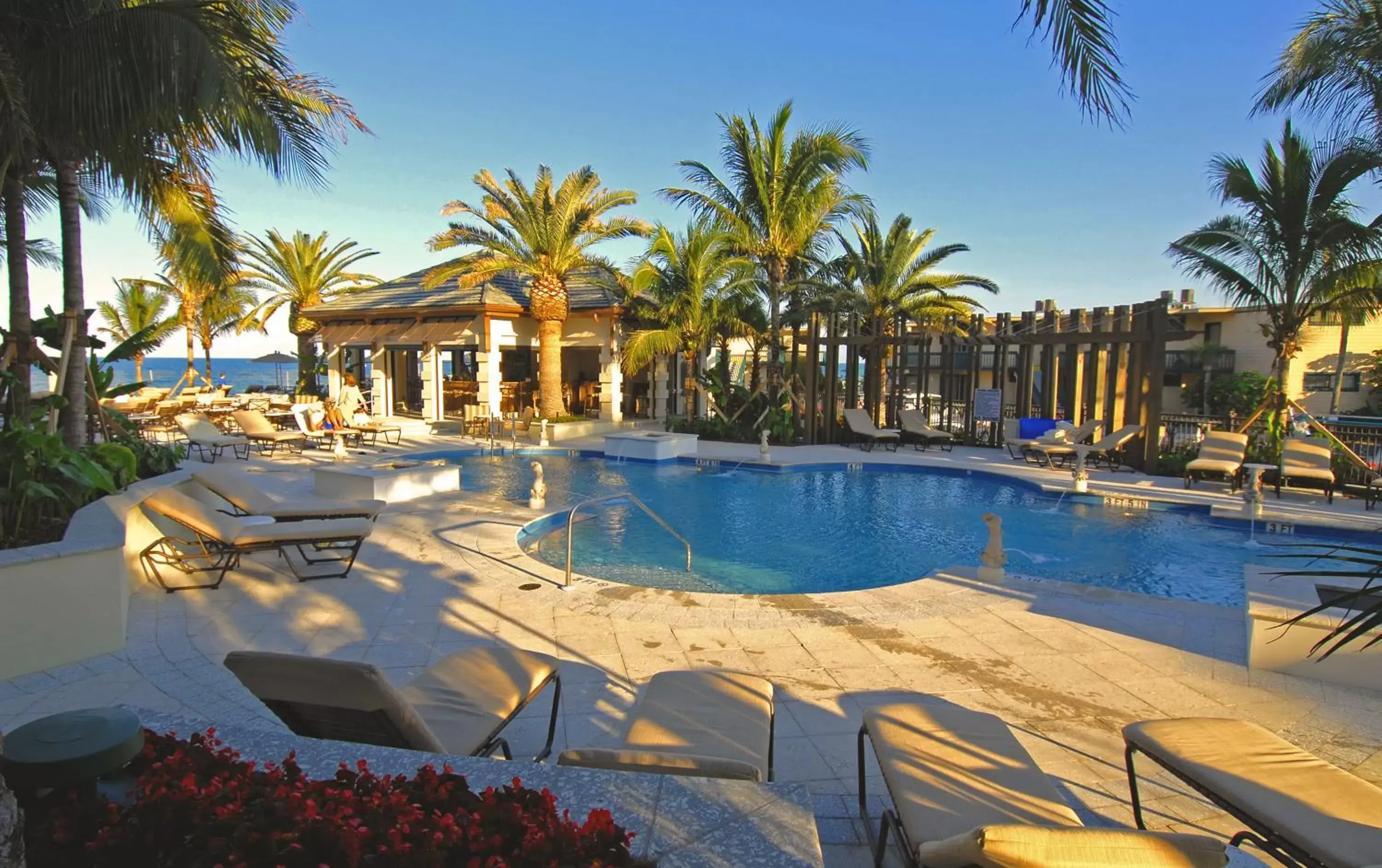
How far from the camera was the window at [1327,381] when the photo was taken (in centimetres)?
3084

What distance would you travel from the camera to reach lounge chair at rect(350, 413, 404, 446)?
17.1m

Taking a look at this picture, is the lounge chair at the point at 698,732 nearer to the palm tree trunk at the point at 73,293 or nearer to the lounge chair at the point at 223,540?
the lounge chair at the point at 223,540

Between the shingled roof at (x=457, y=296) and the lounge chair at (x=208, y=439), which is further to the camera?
the shingled roof at (x=457, y=296)

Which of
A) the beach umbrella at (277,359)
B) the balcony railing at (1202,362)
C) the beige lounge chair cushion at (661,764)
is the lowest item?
the beige lounge chair cushion at (661,764)

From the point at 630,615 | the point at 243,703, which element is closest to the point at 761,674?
the point at 630,615

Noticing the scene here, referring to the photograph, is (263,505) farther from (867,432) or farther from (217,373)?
(217,373)

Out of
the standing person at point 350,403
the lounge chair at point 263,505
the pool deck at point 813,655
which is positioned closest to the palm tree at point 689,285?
the standing person at point 350,403

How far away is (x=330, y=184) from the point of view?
25.1ft

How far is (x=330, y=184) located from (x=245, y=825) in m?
7.20

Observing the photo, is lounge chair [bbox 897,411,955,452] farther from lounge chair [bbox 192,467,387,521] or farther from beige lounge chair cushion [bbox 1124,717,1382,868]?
beige lounge chair cushion [bbox 1124,717,1382,868]

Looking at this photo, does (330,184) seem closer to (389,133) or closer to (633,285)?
(389,133)

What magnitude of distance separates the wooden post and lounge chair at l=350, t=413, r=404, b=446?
16.4 meters

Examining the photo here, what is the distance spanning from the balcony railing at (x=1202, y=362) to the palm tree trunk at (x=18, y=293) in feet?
131

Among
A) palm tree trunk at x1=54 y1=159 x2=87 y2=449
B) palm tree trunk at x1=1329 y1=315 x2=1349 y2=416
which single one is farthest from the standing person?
palm tree trunk at x1=1329 y1=315 x2=1349 y2=416
